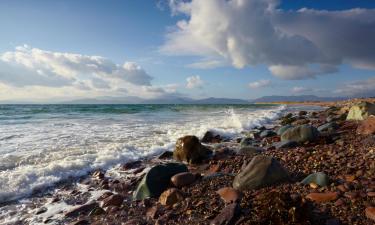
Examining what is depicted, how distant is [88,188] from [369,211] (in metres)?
5.00

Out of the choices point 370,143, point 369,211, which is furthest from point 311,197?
point 370,143

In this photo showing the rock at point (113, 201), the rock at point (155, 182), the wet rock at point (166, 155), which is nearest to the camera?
the rock at point (113, 201)

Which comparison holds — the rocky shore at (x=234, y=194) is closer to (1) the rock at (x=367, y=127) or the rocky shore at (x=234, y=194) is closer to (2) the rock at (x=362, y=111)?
(1) the rock at (x=367, y=127)

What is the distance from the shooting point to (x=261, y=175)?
17.5 ft

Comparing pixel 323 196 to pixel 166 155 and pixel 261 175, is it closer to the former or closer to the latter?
pixel 261 175

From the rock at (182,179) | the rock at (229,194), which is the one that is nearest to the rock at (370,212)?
the rock at (229,194)

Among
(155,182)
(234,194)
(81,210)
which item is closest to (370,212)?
(234,194)

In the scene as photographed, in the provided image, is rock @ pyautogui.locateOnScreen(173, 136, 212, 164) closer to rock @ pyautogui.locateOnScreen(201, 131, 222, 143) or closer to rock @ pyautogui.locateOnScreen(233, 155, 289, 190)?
rock @ pyautogui.locateOnScreen(233, 155, 289, 190)

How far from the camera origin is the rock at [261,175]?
5277 millimetres

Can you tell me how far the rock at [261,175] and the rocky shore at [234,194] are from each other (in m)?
0.02

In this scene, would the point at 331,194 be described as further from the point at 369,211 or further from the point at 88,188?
the point at 88,188

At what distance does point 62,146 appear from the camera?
34.4 ft

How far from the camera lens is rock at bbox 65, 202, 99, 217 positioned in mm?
5188

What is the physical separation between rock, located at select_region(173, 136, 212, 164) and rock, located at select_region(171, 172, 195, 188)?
2449 mm
